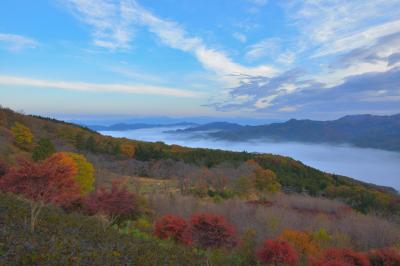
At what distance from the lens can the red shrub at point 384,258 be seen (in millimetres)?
13734

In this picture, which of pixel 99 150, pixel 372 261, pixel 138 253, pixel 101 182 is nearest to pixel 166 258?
pixel 138 253

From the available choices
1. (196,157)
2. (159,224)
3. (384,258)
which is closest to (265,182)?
(196,157)

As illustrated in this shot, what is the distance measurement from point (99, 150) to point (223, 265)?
180ft

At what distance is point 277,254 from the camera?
1237 cm

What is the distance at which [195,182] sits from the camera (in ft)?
132

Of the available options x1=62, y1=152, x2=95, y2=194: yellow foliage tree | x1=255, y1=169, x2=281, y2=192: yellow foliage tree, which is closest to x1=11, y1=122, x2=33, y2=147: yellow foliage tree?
x1=62, y1=152, x2=95, y2=194: yellow foliage tree

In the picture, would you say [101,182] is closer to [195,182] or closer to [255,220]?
[195,182]

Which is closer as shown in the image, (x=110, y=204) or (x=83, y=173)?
(x=110, y=204)

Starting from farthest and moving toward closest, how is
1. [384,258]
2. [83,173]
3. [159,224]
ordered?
[83,173] → [159,224] → [384,258]

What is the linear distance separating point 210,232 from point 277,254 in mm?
2292

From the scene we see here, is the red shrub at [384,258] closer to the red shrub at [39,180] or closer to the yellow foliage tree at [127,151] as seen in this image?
the red shrub at [39,180]

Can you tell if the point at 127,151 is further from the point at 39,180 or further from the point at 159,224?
the point at 39,180

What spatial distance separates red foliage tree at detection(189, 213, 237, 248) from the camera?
40.8 ft

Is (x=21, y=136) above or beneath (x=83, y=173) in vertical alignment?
above
